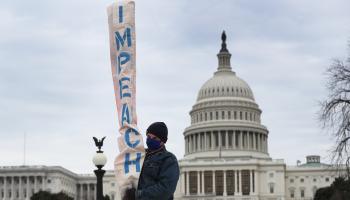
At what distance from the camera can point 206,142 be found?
610ft

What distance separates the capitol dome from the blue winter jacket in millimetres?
168273

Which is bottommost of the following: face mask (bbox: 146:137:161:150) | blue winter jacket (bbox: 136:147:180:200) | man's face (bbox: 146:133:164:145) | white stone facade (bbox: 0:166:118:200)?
blue winter jacket (bbox: 136:147:180:200)

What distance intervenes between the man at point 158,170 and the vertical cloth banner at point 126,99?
565 centimetres

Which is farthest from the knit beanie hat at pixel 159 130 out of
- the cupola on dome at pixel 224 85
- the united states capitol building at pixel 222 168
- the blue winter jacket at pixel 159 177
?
the cupola on dome at pixel 224 85

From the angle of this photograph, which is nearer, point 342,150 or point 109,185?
point 342,150

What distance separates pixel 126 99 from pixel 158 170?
22.6 feet

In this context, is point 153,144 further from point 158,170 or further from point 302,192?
point 302,192

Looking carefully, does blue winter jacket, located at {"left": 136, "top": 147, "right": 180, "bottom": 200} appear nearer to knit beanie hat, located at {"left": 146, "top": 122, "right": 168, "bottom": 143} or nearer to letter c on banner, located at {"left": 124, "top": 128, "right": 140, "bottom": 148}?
knit beanie hat, located at {"left": 146, "top": 122, "right": 168, "bottom": 143}

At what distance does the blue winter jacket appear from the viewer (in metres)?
12.6

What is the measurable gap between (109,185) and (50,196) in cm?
5752

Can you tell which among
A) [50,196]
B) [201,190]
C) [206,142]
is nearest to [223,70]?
[206,142]

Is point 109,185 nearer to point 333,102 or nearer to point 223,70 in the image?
point 223,70

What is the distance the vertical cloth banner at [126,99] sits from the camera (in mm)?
19422

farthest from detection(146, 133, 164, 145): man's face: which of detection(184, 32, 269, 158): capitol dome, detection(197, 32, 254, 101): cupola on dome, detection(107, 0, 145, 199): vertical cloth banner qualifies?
detection(197, 32, 254, 101): cupola on dome
